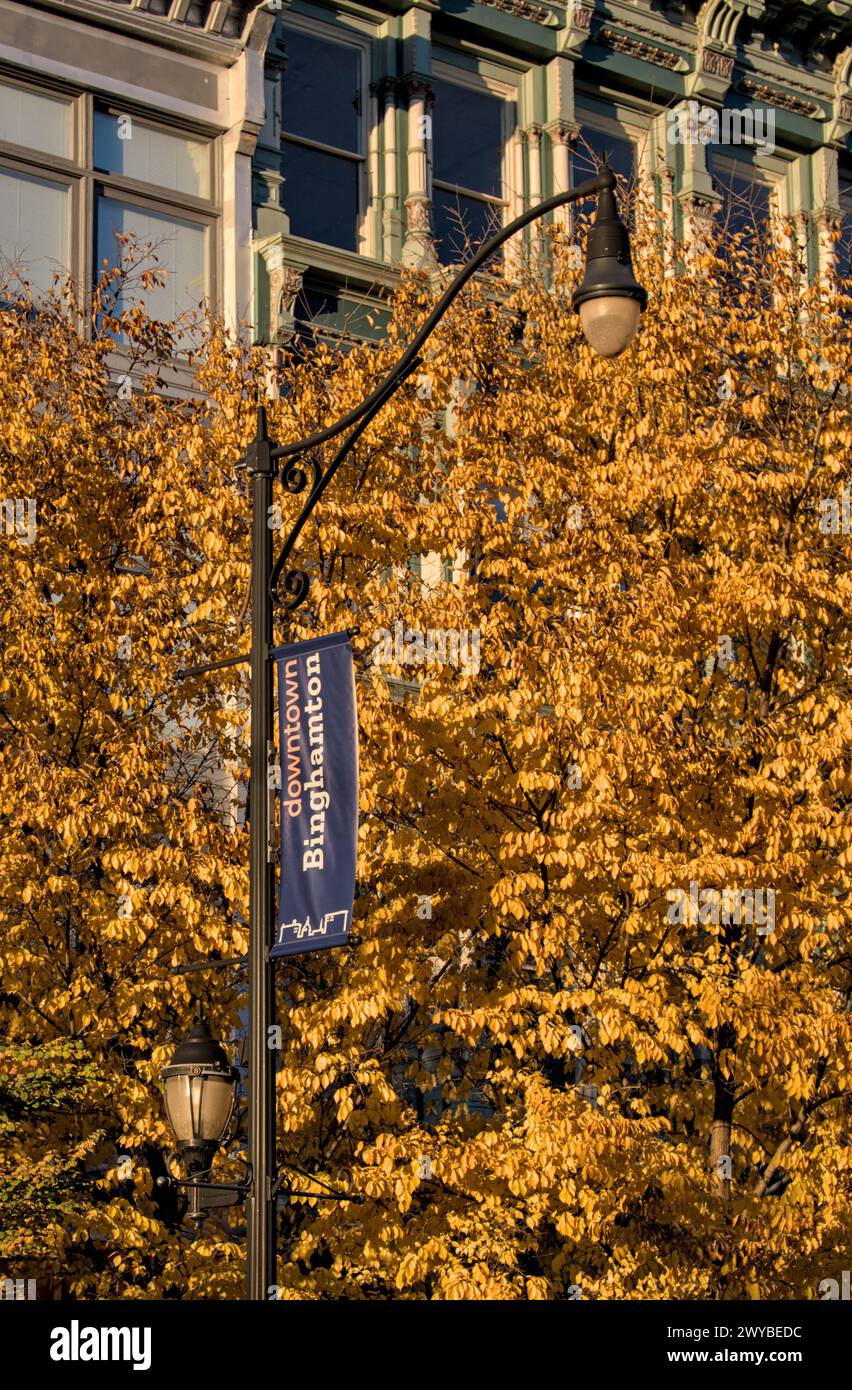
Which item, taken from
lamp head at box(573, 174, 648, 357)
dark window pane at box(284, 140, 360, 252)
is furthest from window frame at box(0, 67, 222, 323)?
lamp head at box(573, 174, 648, 357)

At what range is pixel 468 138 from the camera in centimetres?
3072

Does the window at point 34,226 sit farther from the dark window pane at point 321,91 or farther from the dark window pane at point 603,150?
the dark window pane at point 603,150

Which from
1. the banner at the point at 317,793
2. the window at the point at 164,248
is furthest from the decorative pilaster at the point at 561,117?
the banner at the point at 317,793

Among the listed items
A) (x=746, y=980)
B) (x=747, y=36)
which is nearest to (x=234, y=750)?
(x=746, y=980)

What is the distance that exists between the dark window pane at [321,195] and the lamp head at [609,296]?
15608 mm

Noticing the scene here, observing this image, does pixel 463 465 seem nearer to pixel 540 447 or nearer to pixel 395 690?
pixel 540 447

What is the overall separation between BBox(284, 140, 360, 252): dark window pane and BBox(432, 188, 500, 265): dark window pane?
49.2 inches

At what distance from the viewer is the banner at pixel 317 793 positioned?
12.6 meters

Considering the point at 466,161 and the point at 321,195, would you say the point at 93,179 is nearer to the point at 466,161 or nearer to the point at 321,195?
the point at 321,195

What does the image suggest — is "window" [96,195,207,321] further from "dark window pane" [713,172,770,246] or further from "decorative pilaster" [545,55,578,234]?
"dark window pane" [713,172,770,246]

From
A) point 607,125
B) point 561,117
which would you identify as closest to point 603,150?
point 607,125
